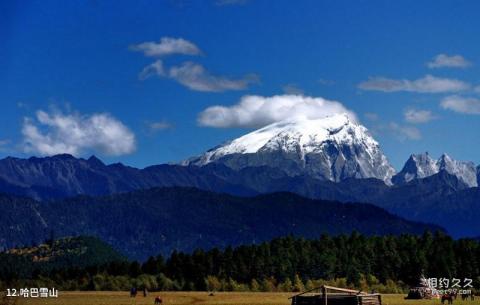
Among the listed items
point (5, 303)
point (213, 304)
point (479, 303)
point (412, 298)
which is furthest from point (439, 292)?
point (5, 303)

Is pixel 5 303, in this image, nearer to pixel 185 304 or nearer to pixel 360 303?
pixel 360 303

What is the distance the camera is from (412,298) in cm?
17612

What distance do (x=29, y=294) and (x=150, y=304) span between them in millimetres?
57379

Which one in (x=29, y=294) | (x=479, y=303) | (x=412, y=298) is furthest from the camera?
(x=29, y=294)

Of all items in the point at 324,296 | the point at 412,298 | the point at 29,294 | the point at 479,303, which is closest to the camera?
the point at 324,296

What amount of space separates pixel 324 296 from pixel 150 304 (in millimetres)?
55169

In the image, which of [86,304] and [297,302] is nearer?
[297,302]

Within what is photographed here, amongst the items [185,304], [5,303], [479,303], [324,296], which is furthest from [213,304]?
[5,303]

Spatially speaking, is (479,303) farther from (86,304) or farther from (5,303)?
(5,303)

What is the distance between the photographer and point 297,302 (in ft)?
344

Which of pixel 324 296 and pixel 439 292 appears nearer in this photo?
pixel 324 296

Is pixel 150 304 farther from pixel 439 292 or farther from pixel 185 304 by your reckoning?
pixel 439 292

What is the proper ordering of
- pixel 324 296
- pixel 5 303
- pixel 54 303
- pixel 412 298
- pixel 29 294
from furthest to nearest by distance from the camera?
pixel 29 294 → pixel 412 298 → pixel 54 303 → pixel 324 296 → pixel 5 303

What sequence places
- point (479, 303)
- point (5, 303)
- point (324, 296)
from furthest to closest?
1. point (479, 303)
2. point (324, 296)
3. point (5, 303)
